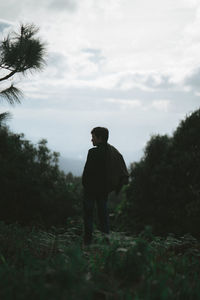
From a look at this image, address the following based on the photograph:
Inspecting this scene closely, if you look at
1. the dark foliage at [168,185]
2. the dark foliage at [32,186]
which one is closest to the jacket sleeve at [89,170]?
the dark foliage at [168,185]

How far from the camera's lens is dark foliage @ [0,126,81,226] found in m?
14.6

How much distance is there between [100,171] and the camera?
5133 millimetres

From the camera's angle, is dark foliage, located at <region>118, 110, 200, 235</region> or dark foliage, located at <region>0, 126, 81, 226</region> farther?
dark foliage, located at <region>0, 126, 81, 226</region>

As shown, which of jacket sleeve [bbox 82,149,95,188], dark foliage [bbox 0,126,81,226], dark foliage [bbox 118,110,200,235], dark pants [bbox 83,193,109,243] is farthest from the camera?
dark foliage [bbox 0,126,81,226]

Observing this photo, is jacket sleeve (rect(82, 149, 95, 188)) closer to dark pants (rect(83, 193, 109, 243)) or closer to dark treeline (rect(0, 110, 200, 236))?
dark pants (rect(83, 193, 109, 243))

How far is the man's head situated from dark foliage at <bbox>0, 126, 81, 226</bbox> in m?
9.37

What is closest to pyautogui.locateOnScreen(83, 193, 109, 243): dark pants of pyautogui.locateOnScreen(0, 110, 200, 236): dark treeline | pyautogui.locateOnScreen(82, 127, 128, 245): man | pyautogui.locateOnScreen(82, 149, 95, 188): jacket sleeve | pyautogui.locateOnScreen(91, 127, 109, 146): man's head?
pyautogui.locateOnScreen(82, 127, 128, 245): man

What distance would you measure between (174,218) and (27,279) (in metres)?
9.49

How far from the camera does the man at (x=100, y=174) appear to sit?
16.8ft

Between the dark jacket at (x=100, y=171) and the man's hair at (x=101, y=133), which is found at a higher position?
the man's hair at (x=101, y=133)

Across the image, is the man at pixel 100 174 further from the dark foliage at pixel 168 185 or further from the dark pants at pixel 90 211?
the dark foliage at pixel 168 185

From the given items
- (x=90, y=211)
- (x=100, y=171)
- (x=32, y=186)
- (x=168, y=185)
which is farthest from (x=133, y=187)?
(x=100, y=171)

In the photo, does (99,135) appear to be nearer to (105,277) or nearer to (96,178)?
(96,178)

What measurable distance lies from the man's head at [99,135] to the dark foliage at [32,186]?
9.37m
